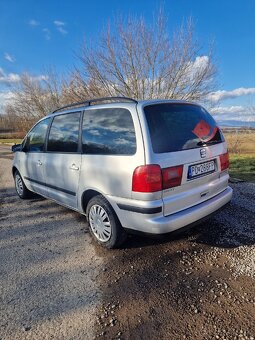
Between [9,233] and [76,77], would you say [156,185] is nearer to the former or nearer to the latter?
[9,233]

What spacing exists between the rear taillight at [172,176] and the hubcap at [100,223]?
3.06 ft

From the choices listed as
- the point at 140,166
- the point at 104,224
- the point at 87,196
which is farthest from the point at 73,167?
the point at 140,166

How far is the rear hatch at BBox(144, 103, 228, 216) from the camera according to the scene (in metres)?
2.70

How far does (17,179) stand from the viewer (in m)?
5.84

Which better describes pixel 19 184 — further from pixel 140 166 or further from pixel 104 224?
pixel 140 166

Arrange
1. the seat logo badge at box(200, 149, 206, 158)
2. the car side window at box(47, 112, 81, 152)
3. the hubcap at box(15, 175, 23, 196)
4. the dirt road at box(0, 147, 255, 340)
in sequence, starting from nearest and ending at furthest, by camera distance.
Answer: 1. the dirt road at box(0, 147, 255, 340)
2. the seat logo badge at box(200, 149, 206, 158)
3. the car side window at box(47, 112, 81, 152)
4. the hubcap at box(15, 175, 23, 196)

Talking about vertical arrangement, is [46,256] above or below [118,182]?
below

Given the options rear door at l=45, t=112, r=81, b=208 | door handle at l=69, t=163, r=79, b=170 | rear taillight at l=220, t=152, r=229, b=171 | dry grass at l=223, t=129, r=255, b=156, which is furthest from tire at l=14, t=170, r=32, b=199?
dry grass at l=223, t=129, r=255, b=156

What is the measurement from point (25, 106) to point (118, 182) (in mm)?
31312

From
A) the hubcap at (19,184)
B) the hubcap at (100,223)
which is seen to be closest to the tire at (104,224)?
the hubcap at (100,223)

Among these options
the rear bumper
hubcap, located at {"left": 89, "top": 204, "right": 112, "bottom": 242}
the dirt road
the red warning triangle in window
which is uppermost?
the red warning triangle in window

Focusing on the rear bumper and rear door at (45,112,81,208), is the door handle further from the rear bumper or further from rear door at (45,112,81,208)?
the rear bumper

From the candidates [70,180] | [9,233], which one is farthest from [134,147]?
[9,233]

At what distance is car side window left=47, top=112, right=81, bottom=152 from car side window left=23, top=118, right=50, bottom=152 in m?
0.28
